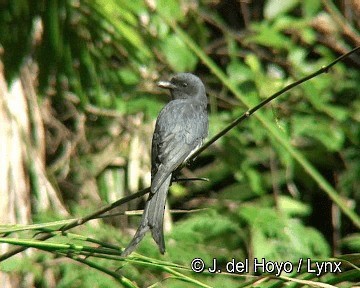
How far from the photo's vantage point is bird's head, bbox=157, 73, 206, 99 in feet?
13.8

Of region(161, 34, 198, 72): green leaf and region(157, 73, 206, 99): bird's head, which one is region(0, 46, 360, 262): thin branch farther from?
region(161, 34, 198, 72): green leaf

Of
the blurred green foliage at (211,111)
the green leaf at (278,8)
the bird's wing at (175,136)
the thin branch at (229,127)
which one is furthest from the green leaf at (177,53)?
the thin branch at (229,127)

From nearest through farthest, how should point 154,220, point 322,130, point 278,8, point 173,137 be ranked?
point 154,220 < point 173,137 < point 322,130 < point 278,8

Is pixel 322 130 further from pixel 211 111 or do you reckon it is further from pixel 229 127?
pixel 229 127

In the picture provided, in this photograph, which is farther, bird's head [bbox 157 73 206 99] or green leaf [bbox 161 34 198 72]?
green leaf [bbox 161 34 198 72]

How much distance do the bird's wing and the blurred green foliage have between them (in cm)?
81

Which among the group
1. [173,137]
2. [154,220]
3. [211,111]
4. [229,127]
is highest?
[211,111]

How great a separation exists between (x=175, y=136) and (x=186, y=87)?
27.3 inches

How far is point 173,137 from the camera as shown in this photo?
357 centimetres

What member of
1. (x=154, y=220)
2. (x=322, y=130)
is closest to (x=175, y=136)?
(x=154, y=220)

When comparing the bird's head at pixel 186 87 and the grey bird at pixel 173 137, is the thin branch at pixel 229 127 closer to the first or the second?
the grey bird at pixel 173 137

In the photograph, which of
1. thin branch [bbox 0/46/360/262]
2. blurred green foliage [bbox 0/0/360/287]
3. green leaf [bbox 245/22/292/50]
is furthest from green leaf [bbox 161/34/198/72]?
thin branch [bbox 0/46/360/262]

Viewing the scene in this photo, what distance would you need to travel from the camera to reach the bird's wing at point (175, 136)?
3.32m

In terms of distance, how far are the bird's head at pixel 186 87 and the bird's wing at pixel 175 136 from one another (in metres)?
0.15
